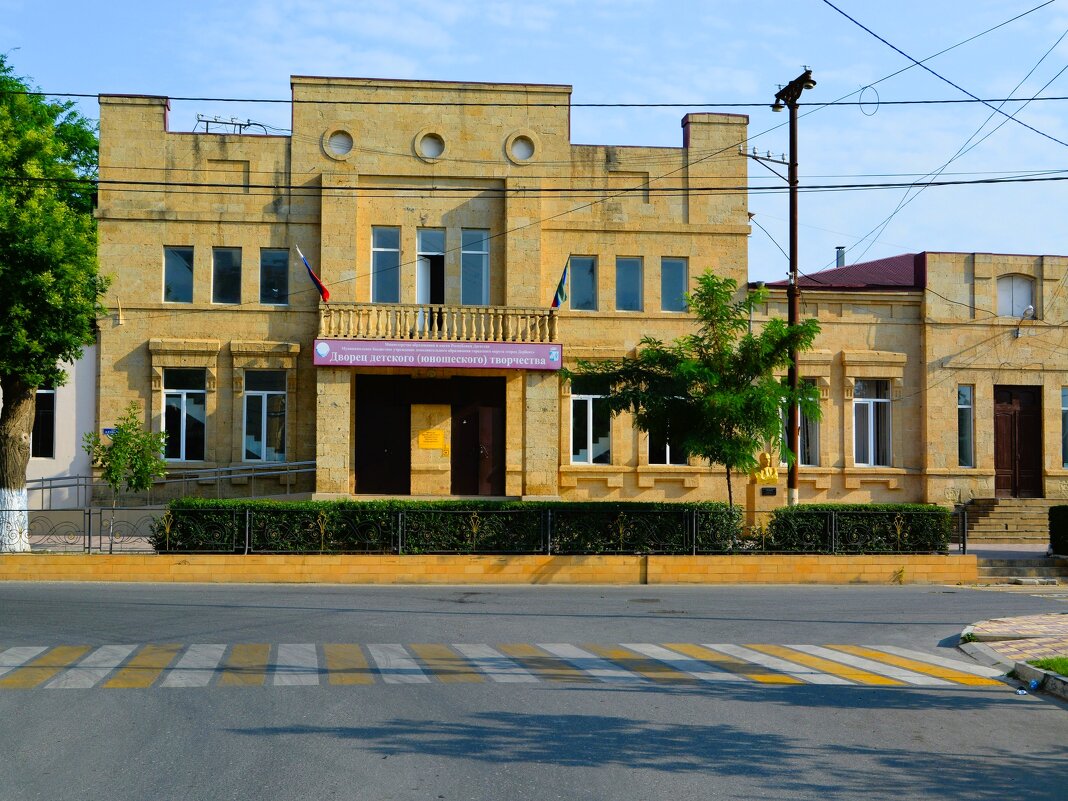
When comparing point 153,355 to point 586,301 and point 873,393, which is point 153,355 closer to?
point 586,301

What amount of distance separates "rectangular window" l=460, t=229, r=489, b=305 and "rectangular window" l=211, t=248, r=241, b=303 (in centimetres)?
606

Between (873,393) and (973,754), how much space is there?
81.1 ft

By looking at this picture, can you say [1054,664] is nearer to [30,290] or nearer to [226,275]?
[30,290]

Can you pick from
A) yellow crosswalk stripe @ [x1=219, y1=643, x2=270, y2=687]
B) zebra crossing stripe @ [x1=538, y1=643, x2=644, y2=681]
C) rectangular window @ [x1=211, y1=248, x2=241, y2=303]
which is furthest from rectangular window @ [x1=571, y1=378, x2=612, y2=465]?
yellow crosswalk stripe @ [x1=219, y1=643, x2=270, y2=687]

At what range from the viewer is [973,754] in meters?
8.19

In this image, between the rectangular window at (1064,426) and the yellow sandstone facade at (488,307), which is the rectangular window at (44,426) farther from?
the rectangular window at (1064,426)

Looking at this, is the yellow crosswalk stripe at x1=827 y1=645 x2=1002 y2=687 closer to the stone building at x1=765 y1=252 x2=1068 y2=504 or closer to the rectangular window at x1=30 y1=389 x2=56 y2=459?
the stone building at x1=765 y1=252 x2=1068 y2=504

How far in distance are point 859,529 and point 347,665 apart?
45.8 ft

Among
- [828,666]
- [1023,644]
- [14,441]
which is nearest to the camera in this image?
[828,666]

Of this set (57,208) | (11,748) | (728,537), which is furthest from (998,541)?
(11,748)

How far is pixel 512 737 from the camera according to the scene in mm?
8305

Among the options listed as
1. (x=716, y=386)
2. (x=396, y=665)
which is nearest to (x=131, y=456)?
(x=716, y=386)

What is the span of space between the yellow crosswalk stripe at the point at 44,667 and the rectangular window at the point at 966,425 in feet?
83.6

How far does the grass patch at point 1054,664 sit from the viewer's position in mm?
11203
